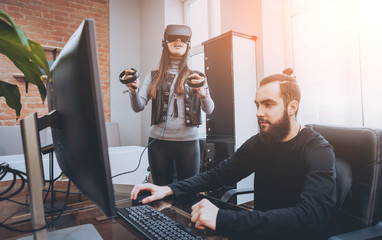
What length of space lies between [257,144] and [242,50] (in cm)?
158

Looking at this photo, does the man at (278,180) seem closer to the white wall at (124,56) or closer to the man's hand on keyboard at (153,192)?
the man's hand on keyboard at (153,192)

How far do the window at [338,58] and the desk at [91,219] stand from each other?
2015 mm

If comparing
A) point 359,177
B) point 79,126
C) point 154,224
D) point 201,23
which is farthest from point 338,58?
point 79,126

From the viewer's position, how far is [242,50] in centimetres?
265

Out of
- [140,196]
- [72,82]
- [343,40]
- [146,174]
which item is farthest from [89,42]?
[146,174]

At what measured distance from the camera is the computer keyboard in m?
0.74

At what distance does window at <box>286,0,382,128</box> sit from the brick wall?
9.84 ft

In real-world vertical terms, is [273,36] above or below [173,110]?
above

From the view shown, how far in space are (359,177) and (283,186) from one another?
0.94 feet

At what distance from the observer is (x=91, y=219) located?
91 centimetres

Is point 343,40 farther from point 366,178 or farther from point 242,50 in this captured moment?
point 366,178

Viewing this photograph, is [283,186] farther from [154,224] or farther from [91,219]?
[91,219]

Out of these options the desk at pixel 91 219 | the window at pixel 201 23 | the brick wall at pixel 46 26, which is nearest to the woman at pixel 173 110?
the desk at pixel 91 219

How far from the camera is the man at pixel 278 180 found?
80 cm
